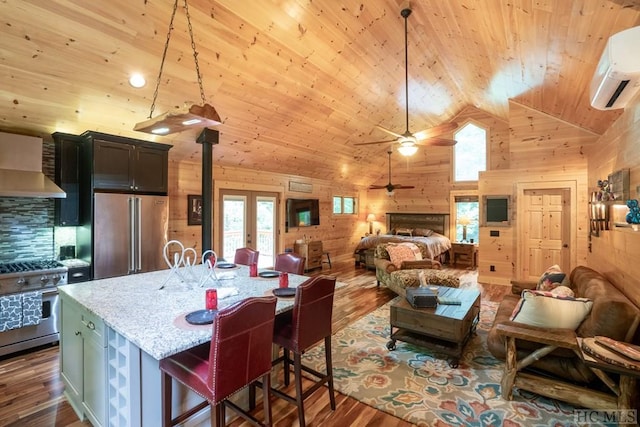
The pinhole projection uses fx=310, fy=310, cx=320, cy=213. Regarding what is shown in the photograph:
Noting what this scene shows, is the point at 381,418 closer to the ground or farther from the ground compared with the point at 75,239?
closer to the ground

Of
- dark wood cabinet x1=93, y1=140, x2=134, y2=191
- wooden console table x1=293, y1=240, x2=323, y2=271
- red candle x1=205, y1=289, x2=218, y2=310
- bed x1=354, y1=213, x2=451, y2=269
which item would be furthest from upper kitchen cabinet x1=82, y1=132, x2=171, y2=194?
bed x1=354, y1=213, x2=451, y2=269

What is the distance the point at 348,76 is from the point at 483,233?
14.7ft

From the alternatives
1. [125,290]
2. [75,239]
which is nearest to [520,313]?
[125,290]

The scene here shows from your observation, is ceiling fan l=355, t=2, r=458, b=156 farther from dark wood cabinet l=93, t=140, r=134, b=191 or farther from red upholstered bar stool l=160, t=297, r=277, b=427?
dark wood cabinet l=93, t=140, r=134, b=191

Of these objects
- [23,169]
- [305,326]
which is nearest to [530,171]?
[305,326]

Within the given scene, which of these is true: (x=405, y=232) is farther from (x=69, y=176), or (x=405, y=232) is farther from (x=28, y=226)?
(x=28, y=226)

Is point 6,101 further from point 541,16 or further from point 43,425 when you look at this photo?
point 541,16

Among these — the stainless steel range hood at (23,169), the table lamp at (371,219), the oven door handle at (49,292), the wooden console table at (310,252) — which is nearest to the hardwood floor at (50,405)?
the oven door handle at (49,292)

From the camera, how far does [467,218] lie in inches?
350

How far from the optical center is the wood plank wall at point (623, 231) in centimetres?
A: 267

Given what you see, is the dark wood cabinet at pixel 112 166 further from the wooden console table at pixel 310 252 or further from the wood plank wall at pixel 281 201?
the wooden console table at pixel 310 252

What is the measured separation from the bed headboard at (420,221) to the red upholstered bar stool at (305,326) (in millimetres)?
7570

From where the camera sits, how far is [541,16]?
8.52 ft

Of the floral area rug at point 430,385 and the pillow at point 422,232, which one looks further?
the pillow at point 422,232
